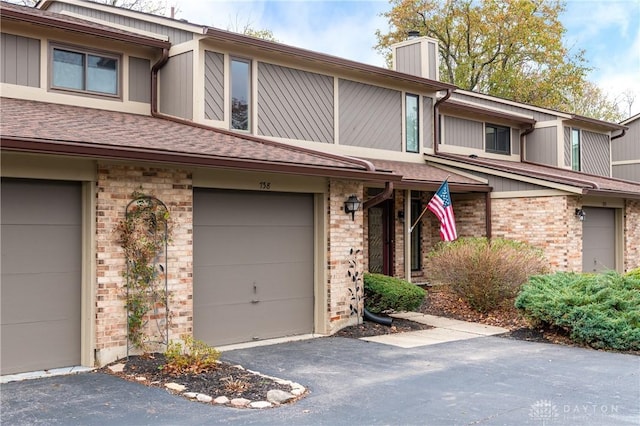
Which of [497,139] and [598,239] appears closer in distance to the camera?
[598,239]

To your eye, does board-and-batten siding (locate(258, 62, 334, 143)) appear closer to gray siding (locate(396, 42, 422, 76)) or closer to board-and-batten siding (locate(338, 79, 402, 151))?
board-and-batten siding (locate(338, 79, 402, 151))

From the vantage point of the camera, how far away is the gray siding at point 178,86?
11641 millimetres

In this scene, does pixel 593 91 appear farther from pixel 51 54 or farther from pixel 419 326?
pixel 51 54

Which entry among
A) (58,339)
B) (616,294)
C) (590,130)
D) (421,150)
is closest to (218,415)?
(58,339)

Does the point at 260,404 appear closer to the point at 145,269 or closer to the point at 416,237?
the point at 145,269

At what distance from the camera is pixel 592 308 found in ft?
31.5

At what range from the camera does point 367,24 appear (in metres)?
34.6

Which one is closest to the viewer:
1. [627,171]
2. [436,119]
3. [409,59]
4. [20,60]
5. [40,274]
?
[40,274]

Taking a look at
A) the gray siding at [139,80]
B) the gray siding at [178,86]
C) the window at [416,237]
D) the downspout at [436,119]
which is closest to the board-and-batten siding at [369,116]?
the downspout at [436,119]

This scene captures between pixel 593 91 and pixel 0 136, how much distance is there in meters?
39.4

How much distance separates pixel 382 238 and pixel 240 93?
5382 mm

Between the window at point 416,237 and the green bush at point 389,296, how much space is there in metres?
5.03

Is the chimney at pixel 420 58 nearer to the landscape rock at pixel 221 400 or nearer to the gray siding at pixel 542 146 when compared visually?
the gray siding at pixel 542 146

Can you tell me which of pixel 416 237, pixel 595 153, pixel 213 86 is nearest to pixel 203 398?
pixel 213 86
